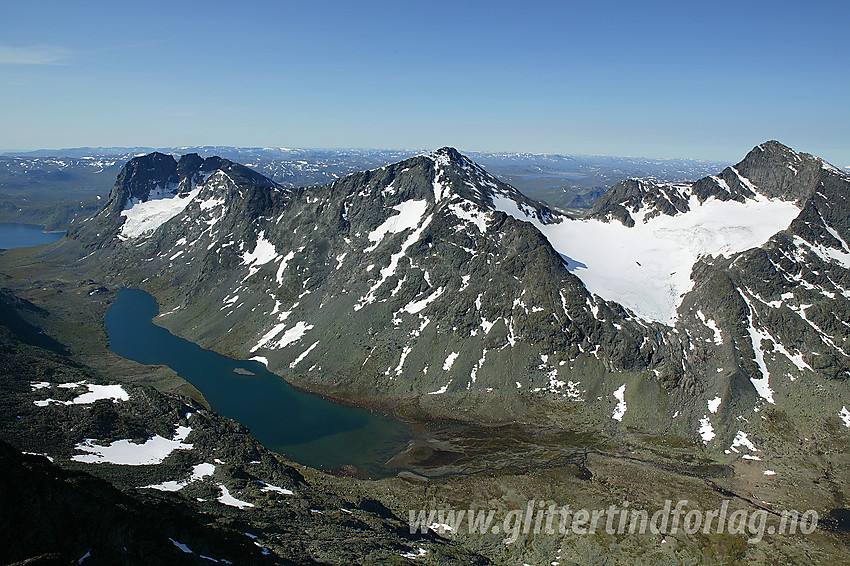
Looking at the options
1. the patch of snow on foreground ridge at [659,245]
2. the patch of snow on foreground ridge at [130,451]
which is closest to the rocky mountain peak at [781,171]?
the patch of snow on foreground ridge at [659,245]

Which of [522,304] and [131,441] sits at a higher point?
[522,304]

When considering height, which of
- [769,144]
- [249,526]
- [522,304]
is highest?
[769,144]

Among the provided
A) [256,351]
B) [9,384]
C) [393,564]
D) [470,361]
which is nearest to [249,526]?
[393,564]

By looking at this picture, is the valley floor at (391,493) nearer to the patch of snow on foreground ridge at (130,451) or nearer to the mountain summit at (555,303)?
the patch of snow on foreground ridge at (130,451)

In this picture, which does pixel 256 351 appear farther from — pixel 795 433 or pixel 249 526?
pixel 795 433

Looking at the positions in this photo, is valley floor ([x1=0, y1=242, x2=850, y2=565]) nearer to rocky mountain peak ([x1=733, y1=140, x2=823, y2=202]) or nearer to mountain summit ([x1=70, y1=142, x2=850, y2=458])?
mountain summit ([x1=70, y1=142, x2=850, y2=458])

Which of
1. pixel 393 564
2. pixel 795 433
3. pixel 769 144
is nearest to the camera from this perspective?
pixel 393 564

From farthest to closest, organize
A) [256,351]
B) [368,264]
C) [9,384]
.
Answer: [368,264] → [256,351] → [9,384]

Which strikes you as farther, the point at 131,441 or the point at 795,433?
the point at 795,433
